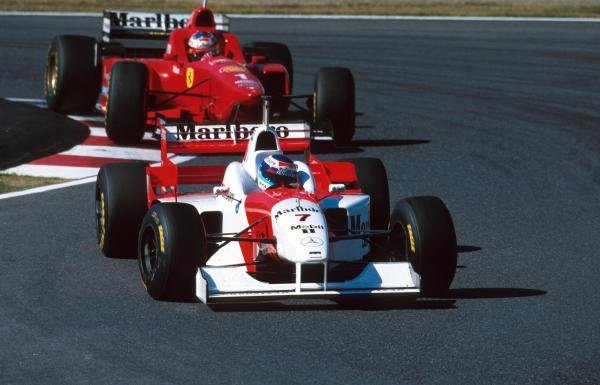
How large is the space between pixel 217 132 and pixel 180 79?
531 cm

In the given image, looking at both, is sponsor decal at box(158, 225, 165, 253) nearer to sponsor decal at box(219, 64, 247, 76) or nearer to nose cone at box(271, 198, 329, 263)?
nose cone at box(271, 198, 329, 263)

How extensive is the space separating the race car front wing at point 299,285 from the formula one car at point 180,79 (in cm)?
573

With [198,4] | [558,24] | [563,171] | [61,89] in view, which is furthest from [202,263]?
[198,4]

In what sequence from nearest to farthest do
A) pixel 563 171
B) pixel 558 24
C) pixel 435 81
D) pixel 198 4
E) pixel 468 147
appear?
1. pixel 563 171
2. pixel 468 147
3. pixel 435 81
4. pixel 558 24
5. pixel 198 4

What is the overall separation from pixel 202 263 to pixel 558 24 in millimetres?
21793

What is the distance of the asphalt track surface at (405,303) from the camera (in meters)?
7.70

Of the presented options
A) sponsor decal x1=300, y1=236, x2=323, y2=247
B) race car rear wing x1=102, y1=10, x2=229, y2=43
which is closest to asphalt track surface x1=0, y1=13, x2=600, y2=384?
sponsor decal x1=300, y1=236, x2=323, y2=247

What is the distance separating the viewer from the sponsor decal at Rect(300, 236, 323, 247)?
860cm

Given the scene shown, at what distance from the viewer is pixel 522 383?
7.50m

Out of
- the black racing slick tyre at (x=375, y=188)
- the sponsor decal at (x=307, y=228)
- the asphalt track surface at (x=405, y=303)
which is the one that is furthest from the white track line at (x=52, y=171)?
the sponsor decal at (x=307, y=228)

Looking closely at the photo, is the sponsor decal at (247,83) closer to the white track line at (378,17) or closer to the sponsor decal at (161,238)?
the sponsor decal at (161,238)

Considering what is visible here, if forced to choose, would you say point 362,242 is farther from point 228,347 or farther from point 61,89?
point 61,89

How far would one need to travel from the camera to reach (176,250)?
8.71m

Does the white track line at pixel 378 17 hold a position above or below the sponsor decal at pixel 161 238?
below
